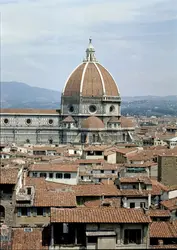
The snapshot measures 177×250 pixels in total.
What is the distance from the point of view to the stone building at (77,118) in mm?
99375

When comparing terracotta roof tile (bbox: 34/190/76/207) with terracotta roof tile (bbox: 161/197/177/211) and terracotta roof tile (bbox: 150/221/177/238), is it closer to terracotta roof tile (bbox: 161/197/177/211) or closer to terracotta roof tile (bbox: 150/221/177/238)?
terracotta roof tile (bbox: 150/221/177/238)

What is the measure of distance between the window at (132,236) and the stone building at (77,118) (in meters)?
77.1

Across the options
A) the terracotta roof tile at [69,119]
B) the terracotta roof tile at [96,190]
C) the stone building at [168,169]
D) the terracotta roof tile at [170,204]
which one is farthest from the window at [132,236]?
the terracotta roof tile at [69,119]

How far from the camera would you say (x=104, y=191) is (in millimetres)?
28484

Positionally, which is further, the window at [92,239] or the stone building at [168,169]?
the stone building at [168,169]

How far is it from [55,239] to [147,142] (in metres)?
75.7

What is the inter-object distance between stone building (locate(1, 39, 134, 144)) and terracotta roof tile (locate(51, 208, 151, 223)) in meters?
76.5

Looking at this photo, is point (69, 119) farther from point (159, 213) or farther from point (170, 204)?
point (159, 213)

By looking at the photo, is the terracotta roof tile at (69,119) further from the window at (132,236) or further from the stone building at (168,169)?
the window at (132,236)

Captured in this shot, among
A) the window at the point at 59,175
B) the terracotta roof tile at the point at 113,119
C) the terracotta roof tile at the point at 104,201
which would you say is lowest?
the terracotta roof tile at the point at 104,201

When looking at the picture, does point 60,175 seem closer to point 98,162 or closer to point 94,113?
point 98,162

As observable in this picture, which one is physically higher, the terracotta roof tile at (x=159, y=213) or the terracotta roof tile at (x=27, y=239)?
the terracotta roof tile at (x=159, y=213)

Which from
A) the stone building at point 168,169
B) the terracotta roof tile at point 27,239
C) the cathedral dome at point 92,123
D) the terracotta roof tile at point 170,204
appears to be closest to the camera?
the terracotta roof tile at point 27,239

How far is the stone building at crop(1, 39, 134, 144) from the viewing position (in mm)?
99375
